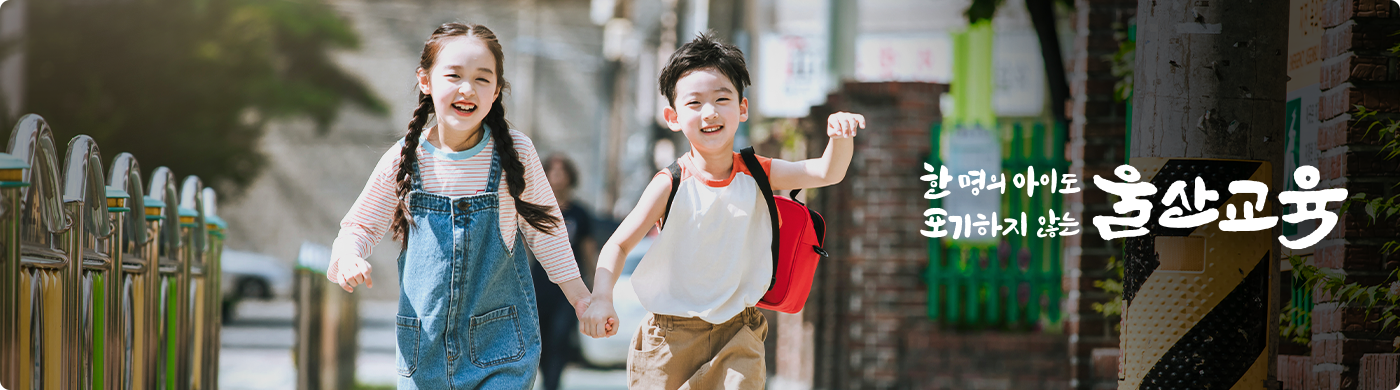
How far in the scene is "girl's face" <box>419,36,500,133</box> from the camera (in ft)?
10.6

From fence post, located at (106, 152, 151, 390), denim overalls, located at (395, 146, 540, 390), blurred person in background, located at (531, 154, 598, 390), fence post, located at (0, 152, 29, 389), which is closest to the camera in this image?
fence post, located at (0, 152, 29, 389)

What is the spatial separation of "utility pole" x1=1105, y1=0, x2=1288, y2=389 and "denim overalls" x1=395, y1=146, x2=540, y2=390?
5.15 ft

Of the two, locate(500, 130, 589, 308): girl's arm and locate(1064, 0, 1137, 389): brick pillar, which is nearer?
locate(500, 130, 589, 308): girl's arm

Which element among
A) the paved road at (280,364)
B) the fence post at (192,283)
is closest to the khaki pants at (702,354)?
the fence post at (192,283)

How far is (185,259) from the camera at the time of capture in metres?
4.39

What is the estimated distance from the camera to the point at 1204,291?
3033mm

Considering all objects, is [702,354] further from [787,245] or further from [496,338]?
[496,338]

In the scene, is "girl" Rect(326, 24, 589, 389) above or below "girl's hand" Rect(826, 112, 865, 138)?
below

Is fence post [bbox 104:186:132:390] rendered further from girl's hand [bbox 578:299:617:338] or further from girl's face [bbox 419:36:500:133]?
girl's hand [bbox 578:299:617:338]

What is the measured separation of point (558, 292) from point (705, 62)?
426cm

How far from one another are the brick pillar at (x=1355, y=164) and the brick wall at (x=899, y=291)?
3609mm

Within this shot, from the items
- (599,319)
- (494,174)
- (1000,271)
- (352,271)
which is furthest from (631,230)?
(1000,271)

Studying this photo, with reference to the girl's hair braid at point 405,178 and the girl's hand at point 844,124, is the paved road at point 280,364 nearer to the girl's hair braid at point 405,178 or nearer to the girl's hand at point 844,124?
the girl's hair braid at point 405,178

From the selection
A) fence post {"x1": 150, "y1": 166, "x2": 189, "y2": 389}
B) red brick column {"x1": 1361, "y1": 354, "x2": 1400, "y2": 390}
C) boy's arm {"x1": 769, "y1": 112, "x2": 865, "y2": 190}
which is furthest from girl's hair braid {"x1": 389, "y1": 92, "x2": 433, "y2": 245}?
red brick column {"x1": 1361, "y1": 354, "x2": 1400, "y2": 390}
